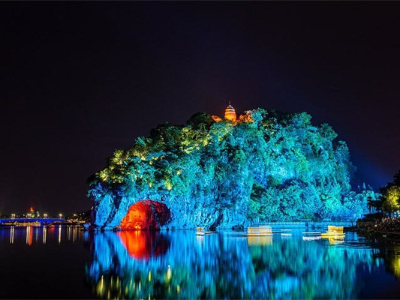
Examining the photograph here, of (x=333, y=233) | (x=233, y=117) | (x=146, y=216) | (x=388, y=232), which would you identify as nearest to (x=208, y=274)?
(x=388, y=232)

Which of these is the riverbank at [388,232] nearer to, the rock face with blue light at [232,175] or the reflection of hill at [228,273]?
the reflection of hill at [228,273]

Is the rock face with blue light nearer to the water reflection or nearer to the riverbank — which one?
the water reflection

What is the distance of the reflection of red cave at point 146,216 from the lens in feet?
190

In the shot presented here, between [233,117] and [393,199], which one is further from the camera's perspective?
[233,117]

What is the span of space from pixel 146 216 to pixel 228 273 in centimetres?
4490

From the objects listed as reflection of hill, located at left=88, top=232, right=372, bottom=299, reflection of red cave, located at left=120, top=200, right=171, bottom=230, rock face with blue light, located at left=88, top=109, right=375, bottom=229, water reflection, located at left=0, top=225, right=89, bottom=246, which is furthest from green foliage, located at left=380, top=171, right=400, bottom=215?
water reflection, located at left=0, top=225, right=89, bottom=246

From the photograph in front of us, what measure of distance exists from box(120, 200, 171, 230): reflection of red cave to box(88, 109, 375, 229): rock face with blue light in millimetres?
1901

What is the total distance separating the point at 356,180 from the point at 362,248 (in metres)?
67.8

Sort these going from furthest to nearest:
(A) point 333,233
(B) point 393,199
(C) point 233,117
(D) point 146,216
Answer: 1. (C) point 233,117
2. (D) point 146,216
3. (B) point 393,199
4. (A) point 333,233

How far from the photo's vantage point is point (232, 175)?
59.1 meters

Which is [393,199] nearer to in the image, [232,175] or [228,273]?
[232,175]

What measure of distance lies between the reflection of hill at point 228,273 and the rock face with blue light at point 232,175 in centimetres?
2897

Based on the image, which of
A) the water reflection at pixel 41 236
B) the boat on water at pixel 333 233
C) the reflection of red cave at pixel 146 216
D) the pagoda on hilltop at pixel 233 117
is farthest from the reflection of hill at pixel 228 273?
the pagoda on hilltop at pixel 233 117

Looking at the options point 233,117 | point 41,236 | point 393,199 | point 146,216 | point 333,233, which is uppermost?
point 233,117
